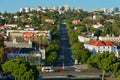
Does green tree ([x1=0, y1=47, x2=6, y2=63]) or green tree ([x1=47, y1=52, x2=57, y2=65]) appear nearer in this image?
green tree ([x1=0, y1=47, x2=6, y2=63])

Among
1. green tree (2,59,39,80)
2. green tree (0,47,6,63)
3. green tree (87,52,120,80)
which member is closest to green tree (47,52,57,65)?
green tree (0,47,6,63)

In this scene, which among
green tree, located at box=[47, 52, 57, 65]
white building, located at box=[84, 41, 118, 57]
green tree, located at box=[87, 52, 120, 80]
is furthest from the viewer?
white building, located at box=[84, 41, 118, 57]

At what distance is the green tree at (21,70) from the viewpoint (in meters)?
24.4

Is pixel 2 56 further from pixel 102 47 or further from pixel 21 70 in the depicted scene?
pixel 102 47

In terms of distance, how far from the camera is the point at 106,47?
1911 inches

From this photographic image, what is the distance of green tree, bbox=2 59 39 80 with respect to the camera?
24.4 meters

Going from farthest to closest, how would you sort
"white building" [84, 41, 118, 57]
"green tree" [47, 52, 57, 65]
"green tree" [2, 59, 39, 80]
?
"white building" [84, 41, 118, 57] → "green tree" [47, 52, 57, 65] → "green tree" [2, 59, 39, 80]

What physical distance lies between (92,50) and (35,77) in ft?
76.3

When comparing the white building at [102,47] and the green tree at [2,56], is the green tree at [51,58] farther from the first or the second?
the white building at [102,47]

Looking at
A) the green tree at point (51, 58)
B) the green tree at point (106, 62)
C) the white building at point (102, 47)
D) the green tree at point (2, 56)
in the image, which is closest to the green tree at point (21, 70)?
the green tree at point (106, 62)

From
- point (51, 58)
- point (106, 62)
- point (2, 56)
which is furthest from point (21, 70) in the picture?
point (51, 58)

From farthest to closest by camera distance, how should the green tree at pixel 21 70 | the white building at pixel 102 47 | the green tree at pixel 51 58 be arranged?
the white building at pixel 102 47, the green tree at pixel 51 58, the green tree at pixel 21 70

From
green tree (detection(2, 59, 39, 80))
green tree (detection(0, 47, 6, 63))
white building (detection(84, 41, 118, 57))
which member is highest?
green tree (detection(2, 59, 39, 80))

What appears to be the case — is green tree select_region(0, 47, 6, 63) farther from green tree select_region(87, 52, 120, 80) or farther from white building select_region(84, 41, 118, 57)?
white building select_region(84, 41, 118, 57)
